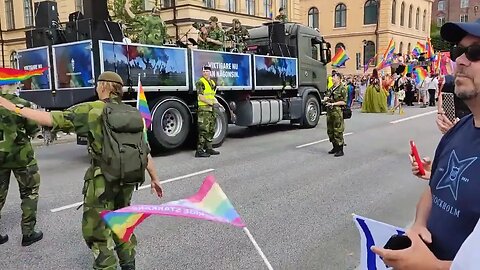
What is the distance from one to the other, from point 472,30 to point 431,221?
739mm

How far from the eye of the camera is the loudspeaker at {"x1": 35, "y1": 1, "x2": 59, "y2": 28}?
918 centimetres

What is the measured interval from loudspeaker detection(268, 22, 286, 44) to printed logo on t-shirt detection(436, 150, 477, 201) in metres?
11.8

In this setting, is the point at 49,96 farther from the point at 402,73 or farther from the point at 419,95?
the point at 419,95

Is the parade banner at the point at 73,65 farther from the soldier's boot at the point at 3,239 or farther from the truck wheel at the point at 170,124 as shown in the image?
the soldier's boot at the point at 3,239

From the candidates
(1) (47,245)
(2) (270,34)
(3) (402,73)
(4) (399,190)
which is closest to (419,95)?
(3) (402,73)

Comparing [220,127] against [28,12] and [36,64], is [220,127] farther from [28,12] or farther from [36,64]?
[28,12]

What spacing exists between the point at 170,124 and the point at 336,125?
3457 millimetres

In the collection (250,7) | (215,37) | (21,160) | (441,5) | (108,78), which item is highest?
(441,5)

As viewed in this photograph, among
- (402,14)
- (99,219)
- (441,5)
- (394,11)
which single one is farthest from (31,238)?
(441,5)

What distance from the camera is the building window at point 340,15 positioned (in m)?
52.9

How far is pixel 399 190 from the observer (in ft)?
21.2

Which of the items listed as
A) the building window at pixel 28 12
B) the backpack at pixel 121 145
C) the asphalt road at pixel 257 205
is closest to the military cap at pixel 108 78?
the backpack at pixel 121 145

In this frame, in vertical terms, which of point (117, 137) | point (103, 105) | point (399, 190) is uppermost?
point (103, 105)

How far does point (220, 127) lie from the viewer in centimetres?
1052
